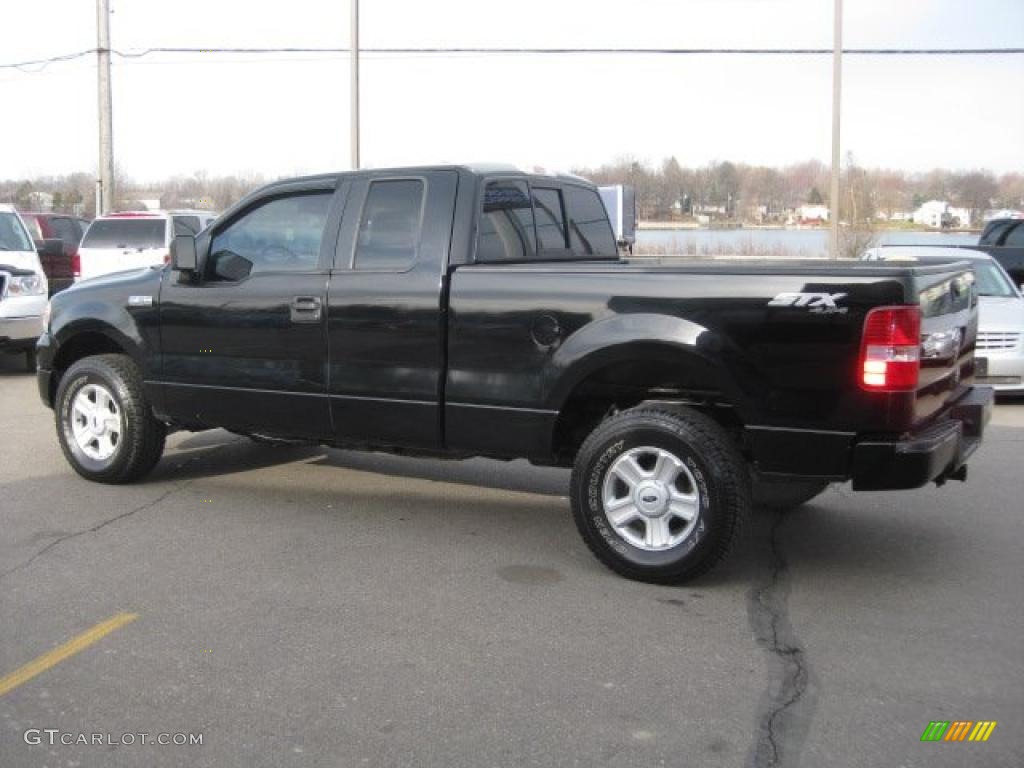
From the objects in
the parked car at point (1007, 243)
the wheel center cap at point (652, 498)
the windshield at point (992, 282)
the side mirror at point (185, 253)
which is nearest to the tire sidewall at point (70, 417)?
the side mirror at point (185, 253)

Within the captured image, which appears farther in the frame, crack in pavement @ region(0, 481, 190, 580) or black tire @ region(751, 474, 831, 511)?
black tire @ region(751, 474, 831, 511)

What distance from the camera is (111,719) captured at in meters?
3.60

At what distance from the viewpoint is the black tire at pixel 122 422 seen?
675 cm

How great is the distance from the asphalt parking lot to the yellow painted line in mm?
20

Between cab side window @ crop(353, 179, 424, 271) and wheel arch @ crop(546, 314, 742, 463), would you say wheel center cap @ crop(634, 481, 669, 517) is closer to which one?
wheel arch @ crop(546, 314, 742, 463)

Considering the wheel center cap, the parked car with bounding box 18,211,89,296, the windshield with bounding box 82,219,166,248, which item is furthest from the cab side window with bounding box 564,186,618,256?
the windshield with bounding box 82,219,166,248

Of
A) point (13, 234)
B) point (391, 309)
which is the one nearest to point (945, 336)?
point (391, 309)

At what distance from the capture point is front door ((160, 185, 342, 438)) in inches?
236

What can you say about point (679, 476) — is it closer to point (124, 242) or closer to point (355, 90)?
point (124, 242)

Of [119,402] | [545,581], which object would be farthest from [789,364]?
[119,402]

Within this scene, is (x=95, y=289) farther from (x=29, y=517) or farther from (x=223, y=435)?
(x=223, y=435)

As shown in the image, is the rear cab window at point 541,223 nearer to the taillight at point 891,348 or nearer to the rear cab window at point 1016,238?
the taillight at point 891,348

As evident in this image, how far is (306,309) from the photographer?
234 inches

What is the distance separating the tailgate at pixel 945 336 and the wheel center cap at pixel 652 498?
1172 mm
